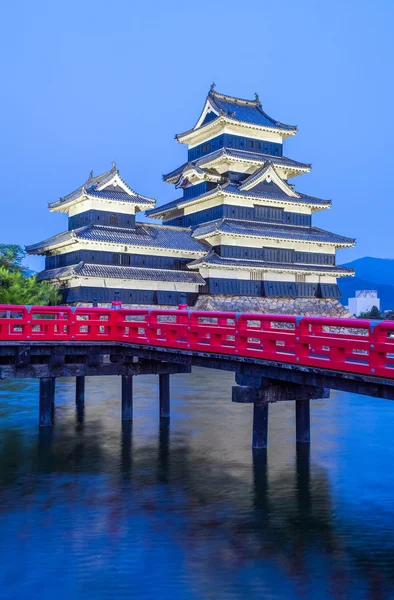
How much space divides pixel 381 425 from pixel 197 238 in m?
32.3

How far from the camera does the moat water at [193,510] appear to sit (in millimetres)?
8867

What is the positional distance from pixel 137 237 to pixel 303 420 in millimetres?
32975

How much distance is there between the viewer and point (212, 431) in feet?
65.8

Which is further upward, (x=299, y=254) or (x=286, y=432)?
(x=299, y=254)

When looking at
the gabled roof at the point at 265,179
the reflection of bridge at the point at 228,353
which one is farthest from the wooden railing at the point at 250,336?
the gabled roof at the point at 265,179

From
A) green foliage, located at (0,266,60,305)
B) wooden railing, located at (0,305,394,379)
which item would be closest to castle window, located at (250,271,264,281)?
green foliage, located at (0,266,60,305)

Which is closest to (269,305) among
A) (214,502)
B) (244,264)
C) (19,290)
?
(244,264)

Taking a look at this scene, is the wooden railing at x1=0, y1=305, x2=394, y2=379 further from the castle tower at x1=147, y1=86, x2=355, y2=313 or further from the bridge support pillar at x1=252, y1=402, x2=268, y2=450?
the castle tower at x1=147, y1=86, x2=355, y2=313

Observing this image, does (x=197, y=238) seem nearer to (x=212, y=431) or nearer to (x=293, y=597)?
(x=212, y=431)

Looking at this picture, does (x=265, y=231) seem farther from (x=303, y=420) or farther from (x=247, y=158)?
(x=303, y=420)

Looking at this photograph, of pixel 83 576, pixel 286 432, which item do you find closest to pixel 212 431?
pixel 286 432

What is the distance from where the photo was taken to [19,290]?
40531 millimetres

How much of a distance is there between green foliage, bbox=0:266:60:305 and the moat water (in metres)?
19.7

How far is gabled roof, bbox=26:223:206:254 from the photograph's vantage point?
149ft
